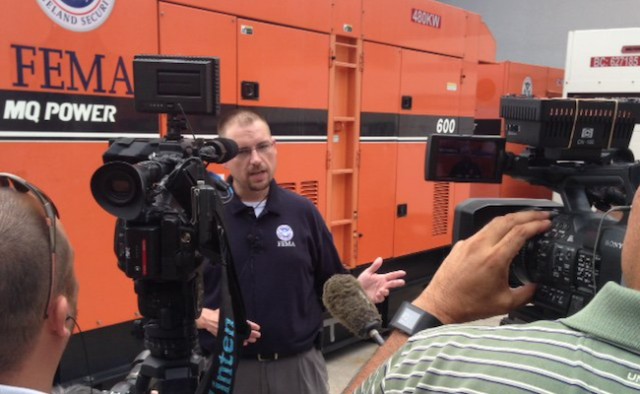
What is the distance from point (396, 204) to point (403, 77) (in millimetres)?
1083

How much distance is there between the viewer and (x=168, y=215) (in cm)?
163

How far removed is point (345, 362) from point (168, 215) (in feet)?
11.5

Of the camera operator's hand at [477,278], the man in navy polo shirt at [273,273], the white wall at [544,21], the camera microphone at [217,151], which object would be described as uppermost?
the white wall at [544,21]

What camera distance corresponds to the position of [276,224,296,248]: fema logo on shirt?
2.51 m

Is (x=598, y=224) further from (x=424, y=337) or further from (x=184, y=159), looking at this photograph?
(x=184, y=159)

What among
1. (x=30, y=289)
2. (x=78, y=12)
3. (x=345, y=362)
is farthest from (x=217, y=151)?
(x=345, y=362)

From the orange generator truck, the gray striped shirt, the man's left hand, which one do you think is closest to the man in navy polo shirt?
the man's left hand

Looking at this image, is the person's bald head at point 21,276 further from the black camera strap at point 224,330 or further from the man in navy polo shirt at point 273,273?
the man in navy polo shirt at point 273,273

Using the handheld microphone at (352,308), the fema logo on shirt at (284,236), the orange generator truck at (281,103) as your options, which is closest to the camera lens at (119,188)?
the handheld microphone at (352,308)

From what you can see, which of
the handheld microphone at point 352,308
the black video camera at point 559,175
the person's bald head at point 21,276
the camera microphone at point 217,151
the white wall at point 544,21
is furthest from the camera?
the white wall at point 544,21

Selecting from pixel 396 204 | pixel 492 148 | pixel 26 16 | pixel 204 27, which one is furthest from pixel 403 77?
pixel 492 148

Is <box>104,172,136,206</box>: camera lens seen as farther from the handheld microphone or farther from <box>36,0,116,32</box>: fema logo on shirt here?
<box>36,0,116,32</box>: fema logo on shirt

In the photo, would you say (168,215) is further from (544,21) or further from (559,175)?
(544,21)

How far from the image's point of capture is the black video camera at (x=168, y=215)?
1.54 meters
